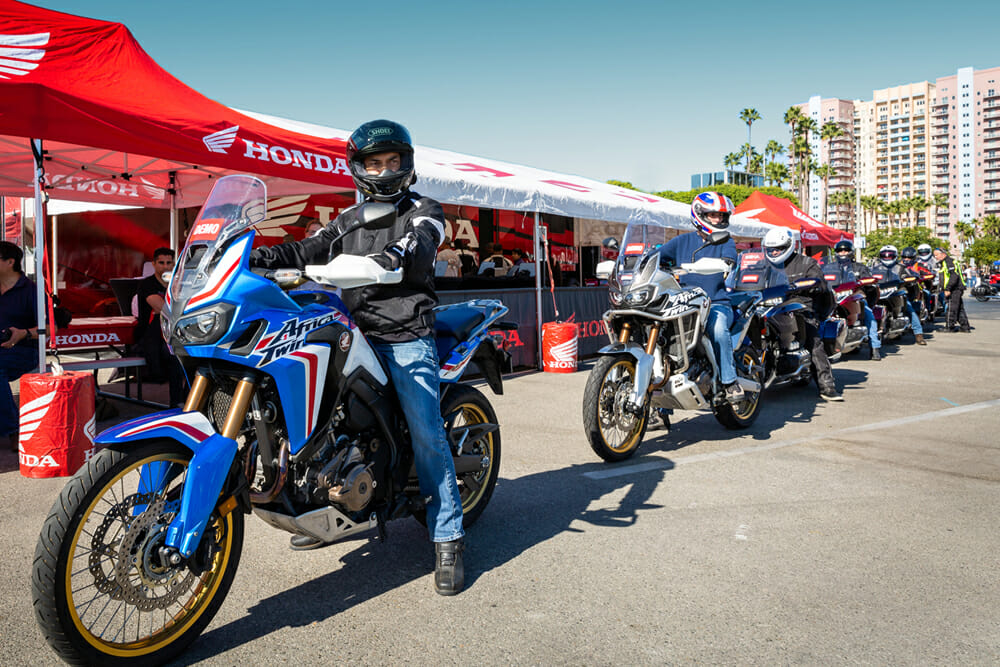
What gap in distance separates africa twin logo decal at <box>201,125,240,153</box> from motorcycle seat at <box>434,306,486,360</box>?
13.3ft

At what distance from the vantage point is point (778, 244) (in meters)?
9.15

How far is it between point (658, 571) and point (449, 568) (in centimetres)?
100

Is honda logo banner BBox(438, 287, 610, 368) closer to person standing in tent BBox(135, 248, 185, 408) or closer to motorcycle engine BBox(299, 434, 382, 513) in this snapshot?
person standing in tent BBox(135, 248, 185, 408)

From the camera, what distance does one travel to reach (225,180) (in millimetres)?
3084

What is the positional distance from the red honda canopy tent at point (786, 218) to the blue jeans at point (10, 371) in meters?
16.4

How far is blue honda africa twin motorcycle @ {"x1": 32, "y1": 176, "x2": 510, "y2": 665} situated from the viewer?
2559mm

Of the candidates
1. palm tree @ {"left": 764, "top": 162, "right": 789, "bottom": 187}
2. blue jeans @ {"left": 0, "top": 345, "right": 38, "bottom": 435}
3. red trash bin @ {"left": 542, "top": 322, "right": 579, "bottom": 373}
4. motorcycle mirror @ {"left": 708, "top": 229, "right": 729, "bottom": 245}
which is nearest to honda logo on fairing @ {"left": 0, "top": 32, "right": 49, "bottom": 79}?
blue jeans @ {"left": 0, "top": 345, "right": 38, "bottom": 435}

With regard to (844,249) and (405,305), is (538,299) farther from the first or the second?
(405,305)

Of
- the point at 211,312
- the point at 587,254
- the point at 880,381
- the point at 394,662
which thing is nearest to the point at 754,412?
the point at 880,381

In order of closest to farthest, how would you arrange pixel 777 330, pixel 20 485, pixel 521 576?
1. pixel 521 576
2. pixel 20 485
3. pixel 777 330

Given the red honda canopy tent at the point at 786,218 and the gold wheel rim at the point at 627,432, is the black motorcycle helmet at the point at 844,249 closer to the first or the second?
the red honda canopy tent at the point at 786,218

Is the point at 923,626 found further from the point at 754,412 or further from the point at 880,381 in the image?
the point at 880,381

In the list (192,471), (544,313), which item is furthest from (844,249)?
(192,471)

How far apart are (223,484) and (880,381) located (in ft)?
31.0
